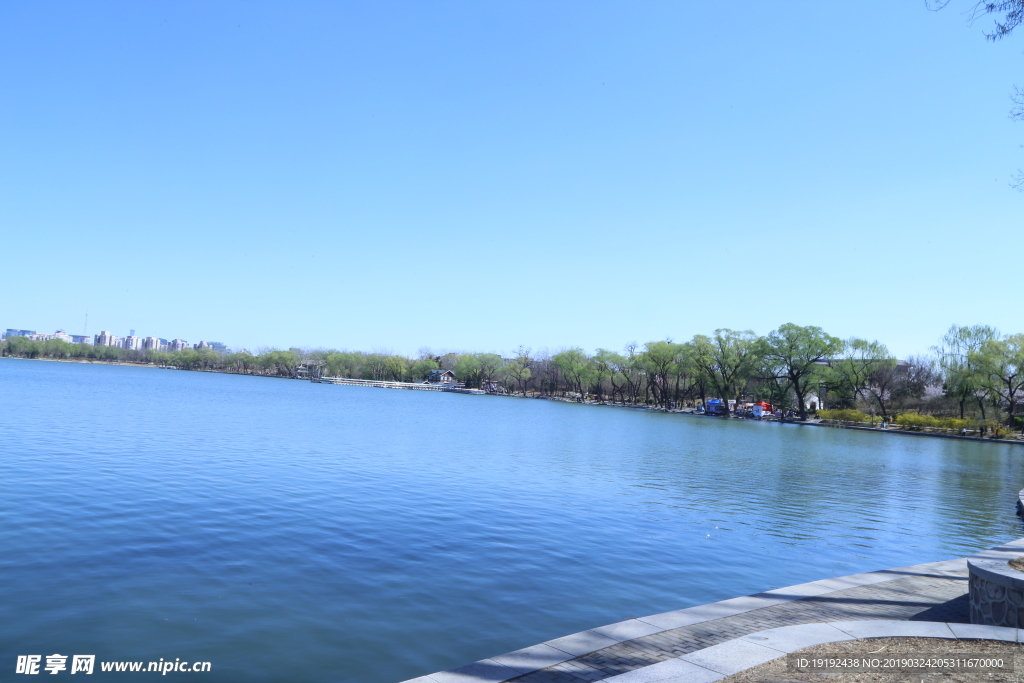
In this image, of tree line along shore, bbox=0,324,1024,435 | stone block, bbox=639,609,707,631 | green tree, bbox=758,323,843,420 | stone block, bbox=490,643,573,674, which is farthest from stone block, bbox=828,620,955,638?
green tree, bbox=758,323,843,420

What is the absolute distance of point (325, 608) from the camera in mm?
8398

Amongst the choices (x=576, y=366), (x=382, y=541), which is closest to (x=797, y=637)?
(x=382, y=541)

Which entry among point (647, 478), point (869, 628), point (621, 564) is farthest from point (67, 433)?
point (869, 628)

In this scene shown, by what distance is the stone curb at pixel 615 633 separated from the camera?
5.95m

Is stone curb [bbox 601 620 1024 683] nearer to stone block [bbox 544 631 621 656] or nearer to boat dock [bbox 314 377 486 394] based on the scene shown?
stone block [bbox 544 631 621 656]

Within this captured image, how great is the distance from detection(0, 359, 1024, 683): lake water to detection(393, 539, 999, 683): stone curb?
2.97 ft

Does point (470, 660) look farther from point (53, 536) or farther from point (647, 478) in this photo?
point (647, 478)

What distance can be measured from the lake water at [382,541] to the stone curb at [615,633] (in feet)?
2.97

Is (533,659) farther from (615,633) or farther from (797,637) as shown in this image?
(797,637)

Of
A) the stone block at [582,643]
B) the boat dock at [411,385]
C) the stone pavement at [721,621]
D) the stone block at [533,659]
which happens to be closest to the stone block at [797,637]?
the stone pavement at [721,621]

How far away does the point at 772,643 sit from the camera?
20.0 feet

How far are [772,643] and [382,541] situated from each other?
7536 millimetres

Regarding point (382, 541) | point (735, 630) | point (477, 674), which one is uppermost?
point (735, 630)

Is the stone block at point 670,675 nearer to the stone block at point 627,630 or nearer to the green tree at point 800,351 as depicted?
the stone block at point 627,630
